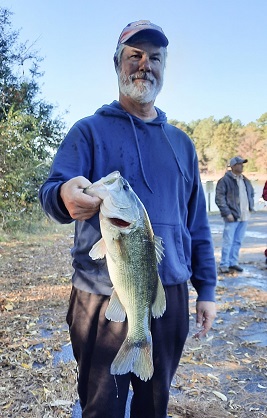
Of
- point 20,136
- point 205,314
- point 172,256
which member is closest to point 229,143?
point 20,136

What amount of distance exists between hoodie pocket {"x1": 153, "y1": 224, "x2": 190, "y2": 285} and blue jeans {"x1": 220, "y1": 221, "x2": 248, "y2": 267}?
571 centimetres

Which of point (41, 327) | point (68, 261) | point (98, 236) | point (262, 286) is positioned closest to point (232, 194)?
point (262, 286)

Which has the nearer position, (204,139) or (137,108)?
(137,108)

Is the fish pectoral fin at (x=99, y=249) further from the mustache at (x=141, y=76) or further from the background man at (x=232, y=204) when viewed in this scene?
Result: the background man at (x=232, y=204)

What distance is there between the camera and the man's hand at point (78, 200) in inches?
58.4

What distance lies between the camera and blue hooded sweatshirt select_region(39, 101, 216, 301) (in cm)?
180

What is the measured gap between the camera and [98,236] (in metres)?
1.79

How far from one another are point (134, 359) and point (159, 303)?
0.87 feet

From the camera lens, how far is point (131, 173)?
6.19 ft

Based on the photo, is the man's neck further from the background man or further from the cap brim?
the background man

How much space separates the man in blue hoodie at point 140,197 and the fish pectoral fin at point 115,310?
10 centimetres

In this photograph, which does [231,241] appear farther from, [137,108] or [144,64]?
[144,64]

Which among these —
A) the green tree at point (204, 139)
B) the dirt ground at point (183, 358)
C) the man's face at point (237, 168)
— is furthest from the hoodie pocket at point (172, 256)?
the green tree at point (204, 139)

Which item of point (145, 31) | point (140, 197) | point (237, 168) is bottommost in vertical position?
point (140, 197)
